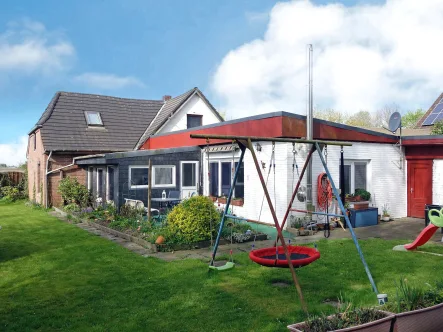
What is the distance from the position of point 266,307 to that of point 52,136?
695 inches

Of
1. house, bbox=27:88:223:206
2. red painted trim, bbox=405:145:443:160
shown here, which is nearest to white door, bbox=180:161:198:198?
house, bbox=27:88:223:206

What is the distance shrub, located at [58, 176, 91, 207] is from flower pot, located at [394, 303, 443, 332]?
15431 mm

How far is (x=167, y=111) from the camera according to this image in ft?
81.4

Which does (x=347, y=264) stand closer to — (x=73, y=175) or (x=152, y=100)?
(x=73, y=175)

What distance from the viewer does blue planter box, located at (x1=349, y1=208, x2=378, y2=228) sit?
13.4m

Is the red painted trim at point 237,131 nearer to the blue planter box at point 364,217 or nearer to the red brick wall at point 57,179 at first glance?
the blue planter box at point 364,217

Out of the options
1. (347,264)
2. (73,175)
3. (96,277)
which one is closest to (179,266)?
(96,277)

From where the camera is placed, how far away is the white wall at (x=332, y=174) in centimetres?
1288

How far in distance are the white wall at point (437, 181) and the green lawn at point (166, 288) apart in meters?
5.39

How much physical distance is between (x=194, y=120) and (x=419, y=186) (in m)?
14.2

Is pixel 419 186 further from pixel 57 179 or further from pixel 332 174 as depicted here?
pixel 57 179

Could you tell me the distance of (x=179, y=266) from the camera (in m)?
8.12

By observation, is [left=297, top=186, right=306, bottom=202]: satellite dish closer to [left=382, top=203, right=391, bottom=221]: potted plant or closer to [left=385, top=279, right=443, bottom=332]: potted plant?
[left=382, top=203, right=391, bottom=221]: potted plant

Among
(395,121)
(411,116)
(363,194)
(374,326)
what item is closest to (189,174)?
(363,194)
